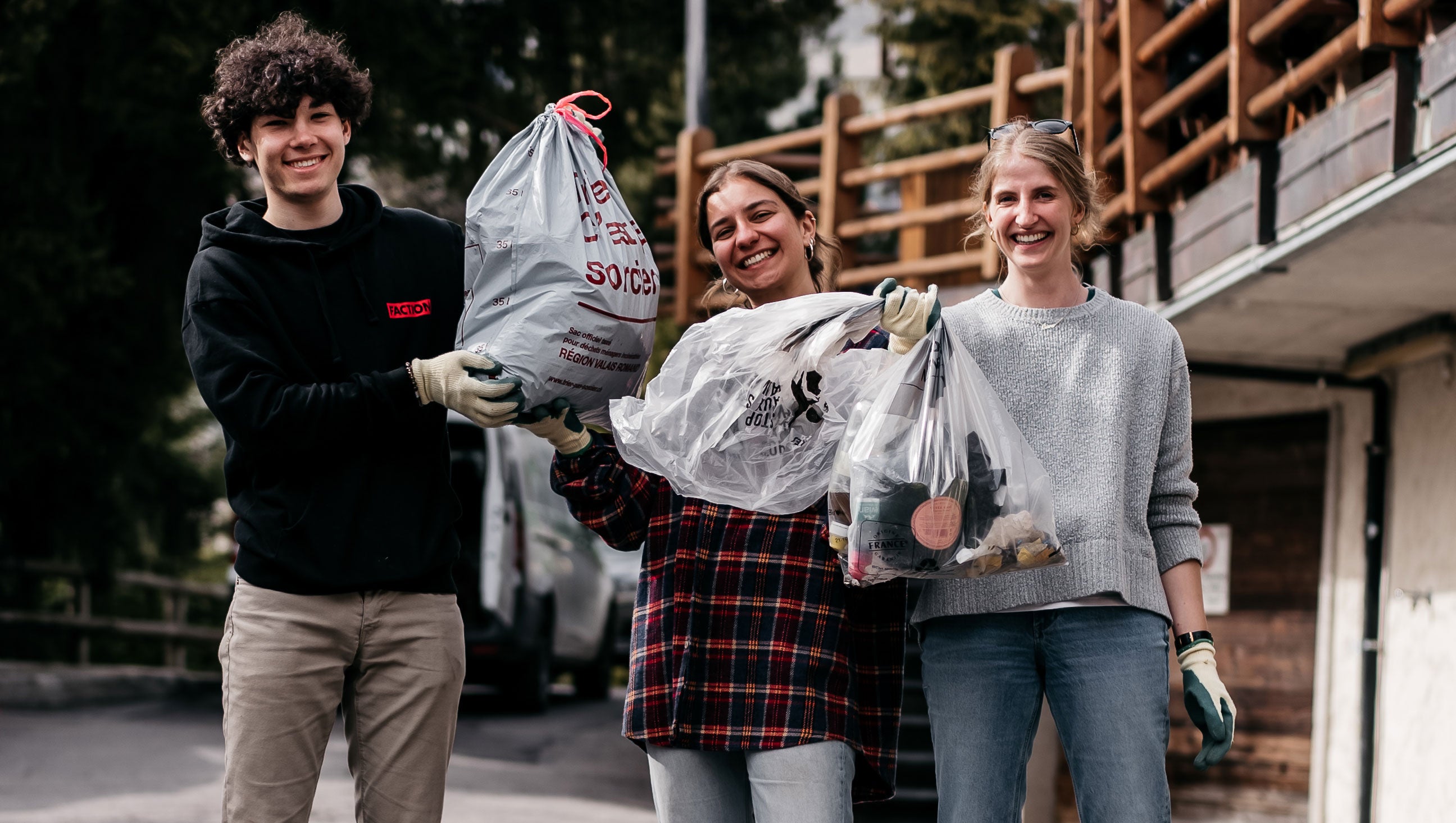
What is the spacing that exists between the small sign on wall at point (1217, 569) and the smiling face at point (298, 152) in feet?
21.0

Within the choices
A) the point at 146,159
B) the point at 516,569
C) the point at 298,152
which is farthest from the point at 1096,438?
the point at 146,159

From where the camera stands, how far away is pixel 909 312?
2.67m

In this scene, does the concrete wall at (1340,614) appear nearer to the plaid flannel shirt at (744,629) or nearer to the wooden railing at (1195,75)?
the wooden railing at (1195,75)

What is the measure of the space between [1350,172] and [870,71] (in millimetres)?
27045

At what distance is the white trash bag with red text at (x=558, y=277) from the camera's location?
8.96 ft

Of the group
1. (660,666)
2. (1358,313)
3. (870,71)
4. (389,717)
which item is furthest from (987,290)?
(870,71)

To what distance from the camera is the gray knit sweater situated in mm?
2650

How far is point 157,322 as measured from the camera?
38.0ft

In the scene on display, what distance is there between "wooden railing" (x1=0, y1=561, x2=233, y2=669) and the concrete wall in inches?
287

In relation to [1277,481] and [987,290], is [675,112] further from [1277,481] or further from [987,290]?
[987,290]

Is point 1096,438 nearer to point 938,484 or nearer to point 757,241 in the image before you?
point 938,484

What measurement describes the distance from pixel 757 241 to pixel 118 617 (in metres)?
13.5

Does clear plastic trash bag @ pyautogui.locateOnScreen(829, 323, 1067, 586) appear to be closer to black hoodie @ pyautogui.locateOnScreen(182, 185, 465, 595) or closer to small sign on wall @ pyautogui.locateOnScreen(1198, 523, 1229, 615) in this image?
black hoodie @ pyautogui.locateOnScreen(182, 185, 465, 595)

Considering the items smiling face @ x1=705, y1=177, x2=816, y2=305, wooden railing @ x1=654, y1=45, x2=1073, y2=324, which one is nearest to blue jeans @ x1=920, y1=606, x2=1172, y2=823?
smiling face @ x1=705, y1=177, x2=816, y2=305
